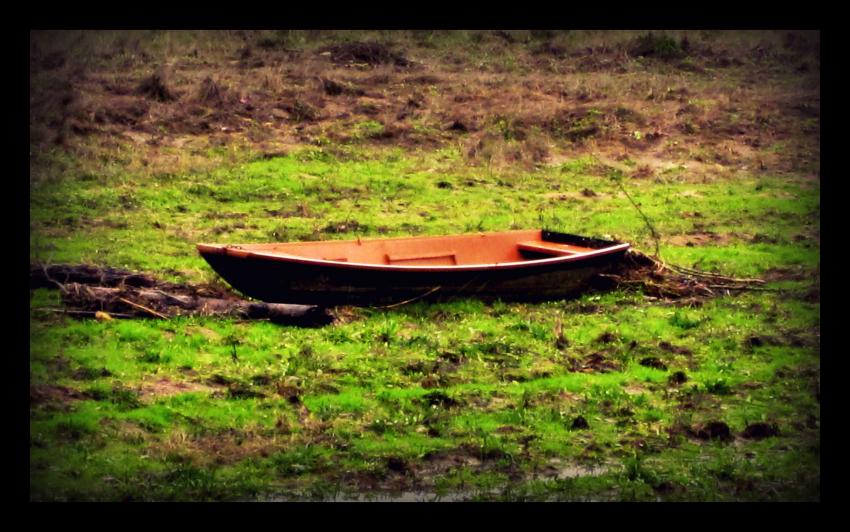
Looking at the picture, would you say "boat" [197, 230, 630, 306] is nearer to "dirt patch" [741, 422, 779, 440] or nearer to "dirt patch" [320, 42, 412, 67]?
"dirt patch" [741, 422, 779, 440]

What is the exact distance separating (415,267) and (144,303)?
8.08 ft

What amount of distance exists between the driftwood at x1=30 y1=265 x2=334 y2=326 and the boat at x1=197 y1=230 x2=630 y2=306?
262 mm

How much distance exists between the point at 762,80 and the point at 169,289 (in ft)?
47.3

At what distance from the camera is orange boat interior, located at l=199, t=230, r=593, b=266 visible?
12.6 meters

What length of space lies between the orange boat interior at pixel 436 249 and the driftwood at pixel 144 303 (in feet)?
2.74

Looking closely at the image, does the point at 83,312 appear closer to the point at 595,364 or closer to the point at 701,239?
the point at 595,364

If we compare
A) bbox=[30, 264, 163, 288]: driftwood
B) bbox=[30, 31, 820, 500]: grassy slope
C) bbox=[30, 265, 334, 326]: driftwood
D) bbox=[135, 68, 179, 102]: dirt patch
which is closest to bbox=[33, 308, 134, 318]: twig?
bbox=[30, 265, 334, 326]: driftwood

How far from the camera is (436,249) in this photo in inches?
526

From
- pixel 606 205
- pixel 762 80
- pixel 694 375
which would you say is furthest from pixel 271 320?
pixel 762 80

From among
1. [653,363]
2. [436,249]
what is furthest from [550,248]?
[653,363]

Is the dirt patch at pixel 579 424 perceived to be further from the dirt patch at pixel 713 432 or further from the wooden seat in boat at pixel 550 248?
the wooden seat in boat at pixel 550 248

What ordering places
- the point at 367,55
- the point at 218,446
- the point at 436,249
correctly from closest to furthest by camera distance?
the point at 218,446 < the point at 436,249 < the point at 367,55

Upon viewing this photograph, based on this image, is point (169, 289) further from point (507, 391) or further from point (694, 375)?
point (694, 375)

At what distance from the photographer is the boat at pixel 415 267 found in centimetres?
1153
